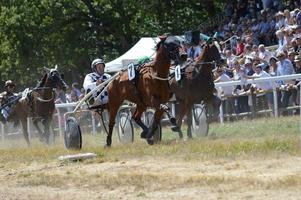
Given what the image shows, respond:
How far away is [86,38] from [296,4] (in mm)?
21509

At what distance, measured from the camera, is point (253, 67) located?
22.7 metres

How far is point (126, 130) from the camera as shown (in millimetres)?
19500

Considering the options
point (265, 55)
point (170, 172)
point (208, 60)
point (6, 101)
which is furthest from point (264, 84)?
point (6, 101)

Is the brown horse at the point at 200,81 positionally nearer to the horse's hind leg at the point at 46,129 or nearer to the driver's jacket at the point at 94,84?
the driver's jacket at the point at 94,84

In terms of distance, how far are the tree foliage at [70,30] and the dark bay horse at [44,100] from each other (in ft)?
61.8

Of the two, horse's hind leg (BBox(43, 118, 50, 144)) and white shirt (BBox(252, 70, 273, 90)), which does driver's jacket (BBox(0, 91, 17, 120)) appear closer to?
horse's hind leg (BBox(43, 118, 50, 144))

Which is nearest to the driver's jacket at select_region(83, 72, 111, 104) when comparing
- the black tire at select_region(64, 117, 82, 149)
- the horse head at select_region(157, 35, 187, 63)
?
the black tire at select_region(64, 117, 82, 149)

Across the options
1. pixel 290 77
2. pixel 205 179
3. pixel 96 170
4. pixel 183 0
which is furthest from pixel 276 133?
pixel 183 0

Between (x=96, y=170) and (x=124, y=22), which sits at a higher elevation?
(x=124, y=22)

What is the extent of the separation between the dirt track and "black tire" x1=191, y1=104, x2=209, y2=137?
5.16 metres

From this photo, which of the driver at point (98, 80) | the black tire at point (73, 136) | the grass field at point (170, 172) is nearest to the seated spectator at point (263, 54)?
the grass field at point (170, 172)

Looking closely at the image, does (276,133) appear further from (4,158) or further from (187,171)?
(4,158)

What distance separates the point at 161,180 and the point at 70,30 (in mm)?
35355

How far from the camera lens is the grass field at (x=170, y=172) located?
10516 millimetres
